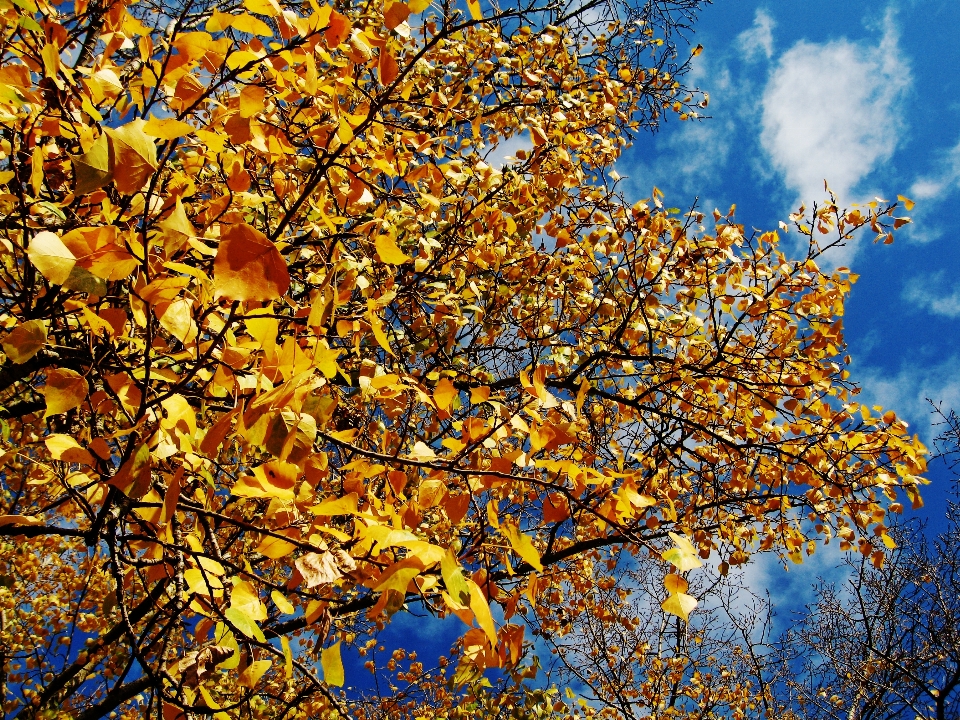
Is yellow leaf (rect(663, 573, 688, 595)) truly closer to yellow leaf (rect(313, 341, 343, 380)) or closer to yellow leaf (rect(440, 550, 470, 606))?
yellow leaf (rect(440, 550, 470, 606))

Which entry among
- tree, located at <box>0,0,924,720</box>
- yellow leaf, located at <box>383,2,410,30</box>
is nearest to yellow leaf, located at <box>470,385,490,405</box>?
tree, located at <box>0,0,924,720</box>

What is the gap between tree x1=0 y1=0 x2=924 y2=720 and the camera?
1341mm

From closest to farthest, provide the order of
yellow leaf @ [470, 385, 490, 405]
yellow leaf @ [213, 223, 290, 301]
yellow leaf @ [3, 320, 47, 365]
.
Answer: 1. yellow leaf @ [213, 223, 290, 301]
2. yellow leaf @ [3, 320, 47, 365]
3. yellow leaf @ [470, 385, 490, 405]

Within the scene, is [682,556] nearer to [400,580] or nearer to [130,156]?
[400,580]

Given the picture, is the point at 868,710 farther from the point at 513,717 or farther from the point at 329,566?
the point at 329,566

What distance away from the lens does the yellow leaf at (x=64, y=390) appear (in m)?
1.45

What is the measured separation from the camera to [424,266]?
3.38 metres

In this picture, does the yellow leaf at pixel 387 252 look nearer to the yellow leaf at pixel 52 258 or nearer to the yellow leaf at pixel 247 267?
the yellow leaf at pixel 247 267

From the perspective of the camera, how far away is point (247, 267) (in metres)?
1.04

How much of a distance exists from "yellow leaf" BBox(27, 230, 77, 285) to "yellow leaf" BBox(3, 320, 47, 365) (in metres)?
0.44

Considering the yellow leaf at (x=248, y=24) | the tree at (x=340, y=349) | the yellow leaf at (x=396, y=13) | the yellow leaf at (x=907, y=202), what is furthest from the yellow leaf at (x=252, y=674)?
the yellow leaf at (x=907, y=202)

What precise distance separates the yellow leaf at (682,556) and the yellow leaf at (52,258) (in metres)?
1.38

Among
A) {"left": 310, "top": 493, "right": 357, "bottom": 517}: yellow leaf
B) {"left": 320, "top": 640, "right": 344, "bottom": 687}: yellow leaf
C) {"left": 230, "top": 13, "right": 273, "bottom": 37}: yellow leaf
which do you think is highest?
{"left": 230, "top": 13, "right": 273, "bottom": 37}: yellow leaf

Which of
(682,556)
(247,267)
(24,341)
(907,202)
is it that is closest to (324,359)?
(247,267)
